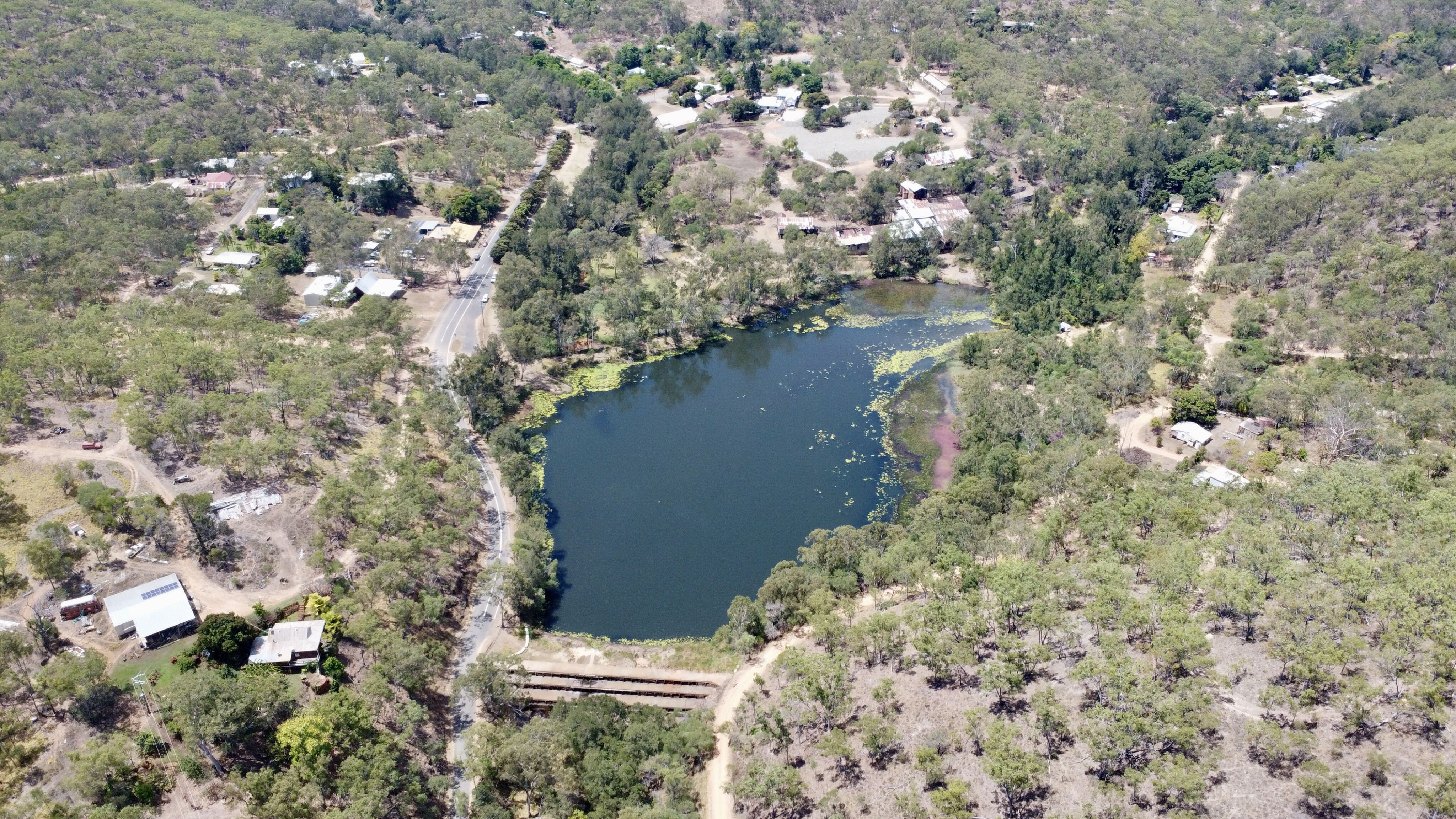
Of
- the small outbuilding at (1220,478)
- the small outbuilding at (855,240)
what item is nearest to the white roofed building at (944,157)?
the small outbuilding at (855,240)

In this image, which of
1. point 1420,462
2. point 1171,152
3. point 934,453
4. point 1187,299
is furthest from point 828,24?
point 1420,462

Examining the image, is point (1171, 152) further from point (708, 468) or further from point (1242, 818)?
point (1242, 818)

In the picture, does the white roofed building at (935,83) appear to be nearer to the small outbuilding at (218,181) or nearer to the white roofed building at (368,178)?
the white roofed building at (368,178)

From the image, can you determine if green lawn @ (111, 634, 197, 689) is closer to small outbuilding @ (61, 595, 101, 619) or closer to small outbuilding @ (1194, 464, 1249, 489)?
small outbuilding @ (61, 595, 101, 619)

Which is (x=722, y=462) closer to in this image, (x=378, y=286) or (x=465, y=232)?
(x=378, y=286)

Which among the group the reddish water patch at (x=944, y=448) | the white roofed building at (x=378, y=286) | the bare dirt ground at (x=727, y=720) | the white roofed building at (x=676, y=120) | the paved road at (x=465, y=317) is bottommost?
the bare dirt ground at (x=727, y=720)

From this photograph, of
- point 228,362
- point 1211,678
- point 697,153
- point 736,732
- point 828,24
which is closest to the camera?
point 1211,678
